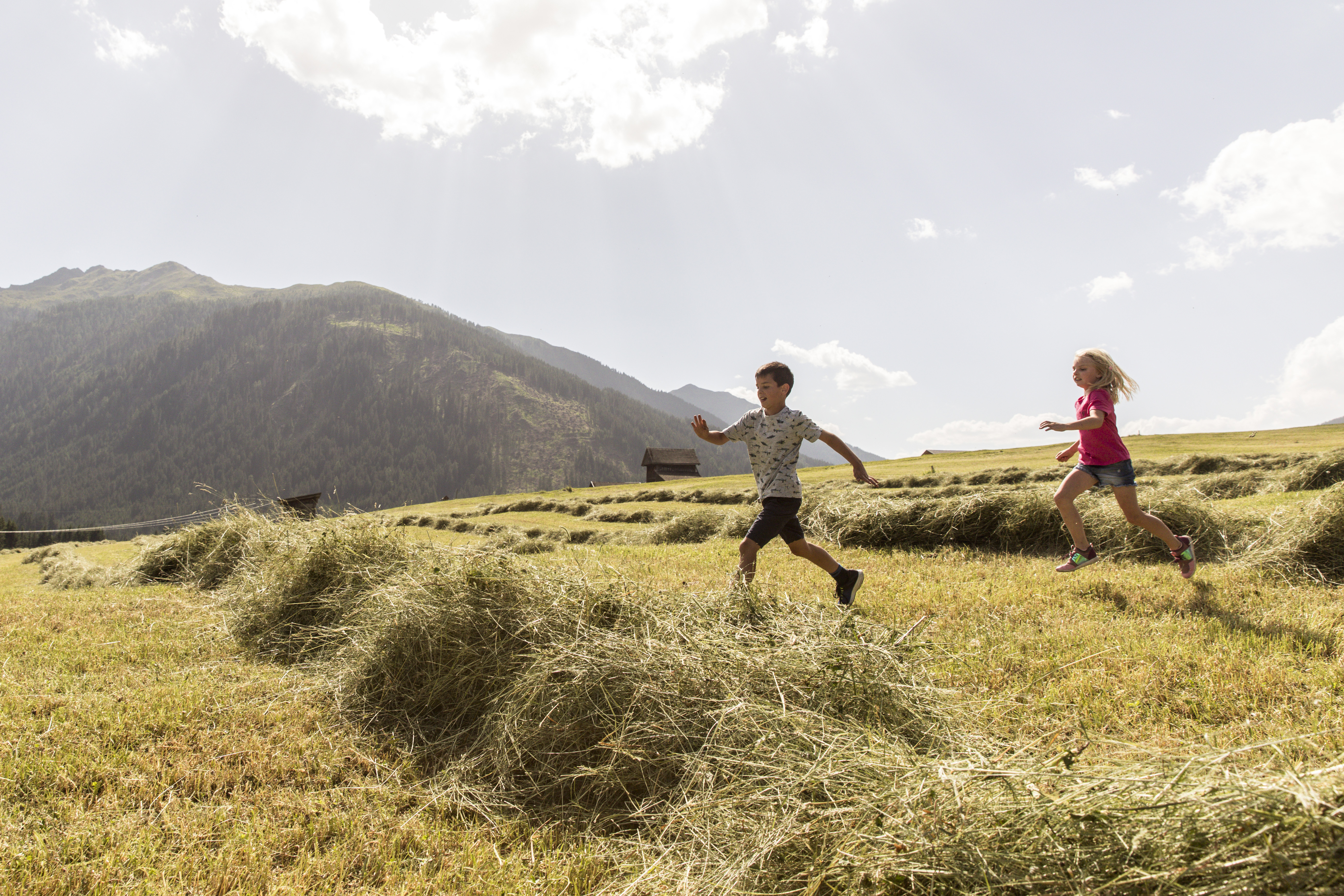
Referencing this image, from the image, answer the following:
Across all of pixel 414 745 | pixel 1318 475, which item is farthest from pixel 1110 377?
pixel 1318 475

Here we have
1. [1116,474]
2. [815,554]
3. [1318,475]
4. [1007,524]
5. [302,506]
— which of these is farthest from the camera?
[302,506]

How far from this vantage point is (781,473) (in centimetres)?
588

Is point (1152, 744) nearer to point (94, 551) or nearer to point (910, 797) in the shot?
point (910, 797)

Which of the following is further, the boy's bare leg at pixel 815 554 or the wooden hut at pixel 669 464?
the wooden hut at pixel 669 464

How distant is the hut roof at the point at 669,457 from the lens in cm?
7688

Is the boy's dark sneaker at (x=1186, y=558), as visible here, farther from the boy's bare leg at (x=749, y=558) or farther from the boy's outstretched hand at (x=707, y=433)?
the boy's outstretched hand at (x=707, y=433)

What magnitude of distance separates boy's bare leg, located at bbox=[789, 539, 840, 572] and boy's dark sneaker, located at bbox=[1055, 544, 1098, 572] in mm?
2874

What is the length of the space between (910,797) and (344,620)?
16.9 ft

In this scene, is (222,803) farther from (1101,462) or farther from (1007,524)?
(1007,524)

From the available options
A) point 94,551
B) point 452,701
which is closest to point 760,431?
point 452,701

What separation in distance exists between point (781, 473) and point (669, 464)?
71.6 m

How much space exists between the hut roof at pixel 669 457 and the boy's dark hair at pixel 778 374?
229ft

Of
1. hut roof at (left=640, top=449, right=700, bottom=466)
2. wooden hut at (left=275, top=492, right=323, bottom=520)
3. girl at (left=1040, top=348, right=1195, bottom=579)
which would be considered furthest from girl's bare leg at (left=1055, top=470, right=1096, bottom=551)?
hut roof at (left=640, top=449, right=700, bottom=466)

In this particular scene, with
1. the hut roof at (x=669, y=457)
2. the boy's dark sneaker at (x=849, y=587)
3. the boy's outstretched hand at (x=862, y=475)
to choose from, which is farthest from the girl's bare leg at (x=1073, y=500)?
the hut roof at (x=669, y=457)
